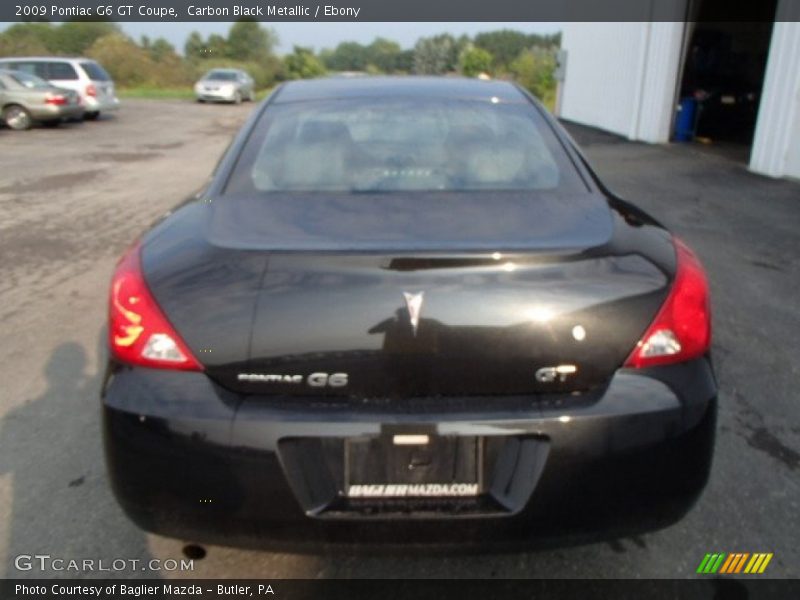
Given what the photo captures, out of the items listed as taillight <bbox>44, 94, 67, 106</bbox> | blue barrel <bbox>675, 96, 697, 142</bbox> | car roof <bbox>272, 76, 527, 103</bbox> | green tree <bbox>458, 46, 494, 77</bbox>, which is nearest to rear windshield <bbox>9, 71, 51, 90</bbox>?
taillight <bbox>44, 94, 67, 106</bbox>

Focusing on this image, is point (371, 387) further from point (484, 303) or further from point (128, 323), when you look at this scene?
point (128, 323)

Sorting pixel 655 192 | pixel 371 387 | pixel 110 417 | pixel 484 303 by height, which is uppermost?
pixel 484 303

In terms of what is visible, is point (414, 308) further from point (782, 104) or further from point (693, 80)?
point (693, 80)

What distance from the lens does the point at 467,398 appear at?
180cm

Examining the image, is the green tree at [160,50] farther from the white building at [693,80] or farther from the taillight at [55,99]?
the white building at [693,80]

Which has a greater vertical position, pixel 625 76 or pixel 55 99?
pixel 625 76

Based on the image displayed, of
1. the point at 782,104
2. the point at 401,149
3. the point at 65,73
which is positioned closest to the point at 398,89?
the point at 401,149

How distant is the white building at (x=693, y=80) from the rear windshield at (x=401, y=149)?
364 inches

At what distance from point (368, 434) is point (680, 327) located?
91 cm

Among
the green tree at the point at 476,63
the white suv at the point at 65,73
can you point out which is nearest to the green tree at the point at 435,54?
the green tree at the point at 476,63

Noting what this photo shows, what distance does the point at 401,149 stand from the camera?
260 centimetres

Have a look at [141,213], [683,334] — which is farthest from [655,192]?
[683,334]

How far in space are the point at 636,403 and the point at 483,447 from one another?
0.43 meters

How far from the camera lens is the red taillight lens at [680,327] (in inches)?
72.8
